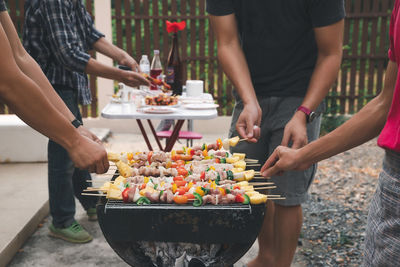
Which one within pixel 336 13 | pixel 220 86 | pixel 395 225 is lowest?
pixel 220 86

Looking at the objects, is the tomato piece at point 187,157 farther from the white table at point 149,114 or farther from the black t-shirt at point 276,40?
the white table at point 149,114

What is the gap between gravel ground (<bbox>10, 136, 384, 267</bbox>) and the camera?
3494 mm

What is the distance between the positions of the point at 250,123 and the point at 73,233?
2.02m

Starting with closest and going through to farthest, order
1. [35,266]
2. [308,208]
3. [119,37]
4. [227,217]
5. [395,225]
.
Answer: [395,225]
[227,217]
[35,266]
[308,208]
[119,37]

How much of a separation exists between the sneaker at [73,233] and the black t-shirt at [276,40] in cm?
198

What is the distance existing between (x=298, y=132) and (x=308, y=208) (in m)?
2.23

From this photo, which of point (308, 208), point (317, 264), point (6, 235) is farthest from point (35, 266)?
point (308, 208)

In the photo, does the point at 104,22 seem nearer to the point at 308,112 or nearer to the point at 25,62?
the point at 25,62

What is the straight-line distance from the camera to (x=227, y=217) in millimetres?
1754

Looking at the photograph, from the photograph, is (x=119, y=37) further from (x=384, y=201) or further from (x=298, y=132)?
(x=384, y=201)

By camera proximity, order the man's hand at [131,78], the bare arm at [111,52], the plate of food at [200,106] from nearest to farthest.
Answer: the man's hand at [131,78], the plate of food at [200,106], the bare arm at [111,52]

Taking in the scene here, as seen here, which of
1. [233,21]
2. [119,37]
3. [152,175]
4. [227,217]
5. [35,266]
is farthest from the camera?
[119,37]

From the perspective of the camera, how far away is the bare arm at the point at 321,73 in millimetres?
2455

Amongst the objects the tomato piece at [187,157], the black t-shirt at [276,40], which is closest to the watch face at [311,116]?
the black t-shirt at [276,40]
